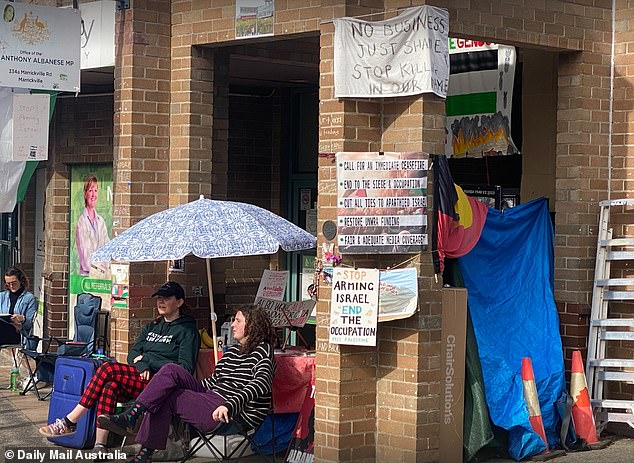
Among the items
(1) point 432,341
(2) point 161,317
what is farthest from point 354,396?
(2) point 161,317

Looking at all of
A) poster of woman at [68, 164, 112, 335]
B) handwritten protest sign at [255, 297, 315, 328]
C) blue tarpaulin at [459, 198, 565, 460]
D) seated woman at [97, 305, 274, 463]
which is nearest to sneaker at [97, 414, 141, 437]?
seated woman at [97, 305, 274, 463]

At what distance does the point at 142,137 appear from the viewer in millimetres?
10867

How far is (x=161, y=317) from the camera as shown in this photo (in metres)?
9.95

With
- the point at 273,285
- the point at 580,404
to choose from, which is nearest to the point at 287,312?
the point at 273,285

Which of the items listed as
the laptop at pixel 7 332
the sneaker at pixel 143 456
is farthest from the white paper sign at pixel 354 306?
the laptop at pixel 7 332

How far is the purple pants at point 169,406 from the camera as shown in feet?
27.9

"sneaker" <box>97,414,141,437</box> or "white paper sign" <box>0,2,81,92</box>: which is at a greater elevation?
"white paper sign" <box>0,2,81,92</box>

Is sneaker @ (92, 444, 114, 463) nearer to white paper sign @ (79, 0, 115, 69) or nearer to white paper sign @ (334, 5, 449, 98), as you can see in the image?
white paper sign @ (334, 5, 449, 98)

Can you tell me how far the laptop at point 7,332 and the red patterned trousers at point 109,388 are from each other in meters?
3.77

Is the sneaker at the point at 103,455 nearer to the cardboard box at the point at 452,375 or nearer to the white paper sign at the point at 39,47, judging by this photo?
the cardboard box at the point at 452,375

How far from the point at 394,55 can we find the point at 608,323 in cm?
307

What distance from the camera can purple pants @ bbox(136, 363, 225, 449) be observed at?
27.9 ft

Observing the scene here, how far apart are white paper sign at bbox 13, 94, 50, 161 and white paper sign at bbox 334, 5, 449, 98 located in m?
3.41

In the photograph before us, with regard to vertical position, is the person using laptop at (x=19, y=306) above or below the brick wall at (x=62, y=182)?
below
